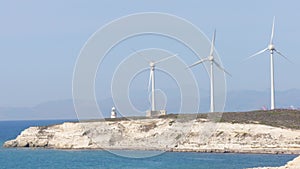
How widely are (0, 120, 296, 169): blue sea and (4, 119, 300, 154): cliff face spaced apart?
5.20m

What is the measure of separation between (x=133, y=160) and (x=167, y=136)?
16.7 metres

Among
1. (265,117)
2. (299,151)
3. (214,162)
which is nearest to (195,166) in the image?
(214,162)

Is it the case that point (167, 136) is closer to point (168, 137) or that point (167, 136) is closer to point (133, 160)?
point (168, 137)

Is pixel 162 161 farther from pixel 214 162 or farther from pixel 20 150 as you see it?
pixel 20 150

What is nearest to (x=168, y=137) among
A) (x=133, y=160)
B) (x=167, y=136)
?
(x=167, y=136)

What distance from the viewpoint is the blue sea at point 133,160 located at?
75.9 m

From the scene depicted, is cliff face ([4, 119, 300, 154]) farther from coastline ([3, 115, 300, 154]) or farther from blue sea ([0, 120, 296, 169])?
blue sea ([0, 120, 296, 169])

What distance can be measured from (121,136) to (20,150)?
652 inches

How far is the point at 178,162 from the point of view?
80375 mm

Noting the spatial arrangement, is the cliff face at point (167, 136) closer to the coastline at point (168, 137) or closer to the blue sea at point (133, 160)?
the coastline at point (168, 137)

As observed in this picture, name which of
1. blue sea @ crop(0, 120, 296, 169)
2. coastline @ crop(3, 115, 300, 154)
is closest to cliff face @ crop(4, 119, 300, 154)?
coastline @ crop(3, 115, 300, 154)

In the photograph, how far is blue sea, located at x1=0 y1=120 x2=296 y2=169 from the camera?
75.9 m

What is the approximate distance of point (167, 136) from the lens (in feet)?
345

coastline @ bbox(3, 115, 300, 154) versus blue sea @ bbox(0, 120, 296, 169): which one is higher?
coastline @ bbox(3, 115, 300, 154)
